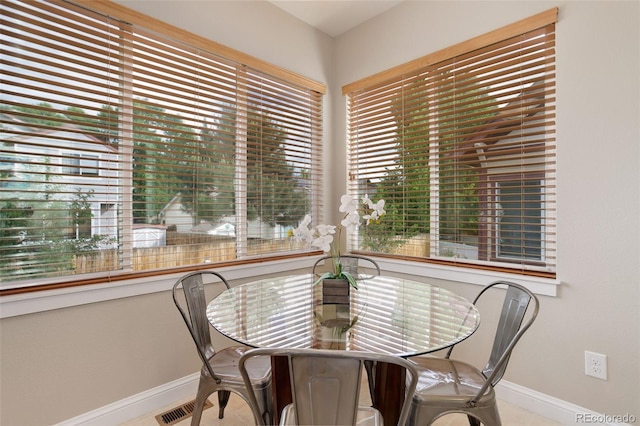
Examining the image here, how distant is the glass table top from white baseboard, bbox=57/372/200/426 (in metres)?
0.82

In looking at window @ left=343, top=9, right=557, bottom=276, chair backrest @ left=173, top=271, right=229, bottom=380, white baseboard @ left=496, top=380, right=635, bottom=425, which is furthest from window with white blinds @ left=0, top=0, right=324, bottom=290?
white baseboard @ left=496, top=380, right=635, bottom=425

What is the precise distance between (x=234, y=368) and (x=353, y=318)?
0.65 meters

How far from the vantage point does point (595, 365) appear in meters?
1.76

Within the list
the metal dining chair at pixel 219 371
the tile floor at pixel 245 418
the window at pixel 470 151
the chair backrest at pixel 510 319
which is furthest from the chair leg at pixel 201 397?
the window at pixel 470 151

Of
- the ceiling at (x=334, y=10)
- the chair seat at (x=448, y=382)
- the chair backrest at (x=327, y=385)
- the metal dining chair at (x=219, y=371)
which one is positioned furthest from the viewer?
the ceiling at (x=334, y=10)

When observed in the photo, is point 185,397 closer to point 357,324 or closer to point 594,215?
point 357,324

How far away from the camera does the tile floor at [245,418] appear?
1.86m

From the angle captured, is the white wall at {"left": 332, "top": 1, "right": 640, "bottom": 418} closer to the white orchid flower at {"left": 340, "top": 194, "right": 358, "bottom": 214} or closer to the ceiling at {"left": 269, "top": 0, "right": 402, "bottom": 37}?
the ceiling at {"left": 269, "top": 0, "right": 402, "bottom": 37}

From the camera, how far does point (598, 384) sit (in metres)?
1.76

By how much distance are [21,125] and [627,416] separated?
3.46 metres

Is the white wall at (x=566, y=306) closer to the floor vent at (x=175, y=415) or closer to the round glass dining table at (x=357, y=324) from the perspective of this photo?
the floor vent at (x=175, y=415)

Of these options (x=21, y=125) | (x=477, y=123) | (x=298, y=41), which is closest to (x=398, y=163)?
(x=477, y=123)

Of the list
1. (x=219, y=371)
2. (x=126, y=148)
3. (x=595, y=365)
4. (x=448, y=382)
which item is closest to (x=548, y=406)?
(x=595, y=365)

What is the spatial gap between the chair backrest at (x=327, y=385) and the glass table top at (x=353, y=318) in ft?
0.84
